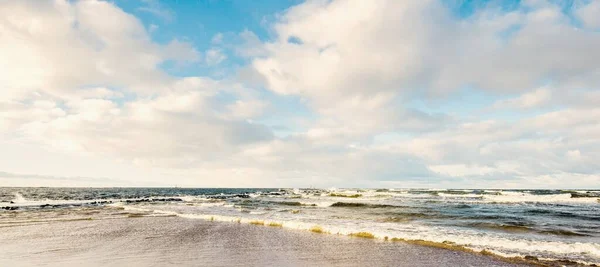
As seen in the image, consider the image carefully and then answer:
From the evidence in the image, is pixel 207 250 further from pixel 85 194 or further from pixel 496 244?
pixel 85 194

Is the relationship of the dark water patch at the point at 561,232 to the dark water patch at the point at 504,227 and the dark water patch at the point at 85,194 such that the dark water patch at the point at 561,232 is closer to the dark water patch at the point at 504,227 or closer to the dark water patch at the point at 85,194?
the dark water patch at the point at 504,227

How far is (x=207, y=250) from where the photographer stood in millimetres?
13508

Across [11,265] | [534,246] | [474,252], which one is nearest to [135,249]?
[11,265]

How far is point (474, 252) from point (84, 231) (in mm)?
18131

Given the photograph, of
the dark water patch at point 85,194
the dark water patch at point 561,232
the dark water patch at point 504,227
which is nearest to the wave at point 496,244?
the dark water patch at point 561,232

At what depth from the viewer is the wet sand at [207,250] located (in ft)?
37.4

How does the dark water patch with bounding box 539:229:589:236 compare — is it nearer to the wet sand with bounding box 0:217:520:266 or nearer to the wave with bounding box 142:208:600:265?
the wave with bounding box 142:208:600:265

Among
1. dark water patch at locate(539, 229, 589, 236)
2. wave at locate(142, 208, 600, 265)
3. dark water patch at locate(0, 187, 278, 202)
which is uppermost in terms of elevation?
wave at locate(142, 208, 600, 265)

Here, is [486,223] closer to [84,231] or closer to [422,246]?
[422,246]

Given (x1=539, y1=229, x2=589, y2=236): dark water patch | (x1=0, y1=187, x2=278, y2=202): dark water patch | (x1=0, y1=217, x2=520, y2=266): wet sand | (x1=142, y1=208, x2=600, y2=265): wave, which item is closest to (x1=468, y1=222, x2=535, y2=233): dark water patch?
(x1=539, y1=229, x2=589, y2=236): dark water patch

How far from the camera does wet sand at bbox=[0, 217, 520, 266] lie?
11.4 metres

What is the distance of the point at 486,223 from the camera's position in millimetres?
22625

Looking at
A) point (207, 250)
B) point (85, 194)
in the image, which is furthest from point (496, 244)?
point (85, 194)

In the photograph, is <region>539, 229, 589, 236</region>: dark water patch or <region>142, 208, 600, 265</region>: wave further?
<region>539, 229, 589, 236</region>: dark water patch
